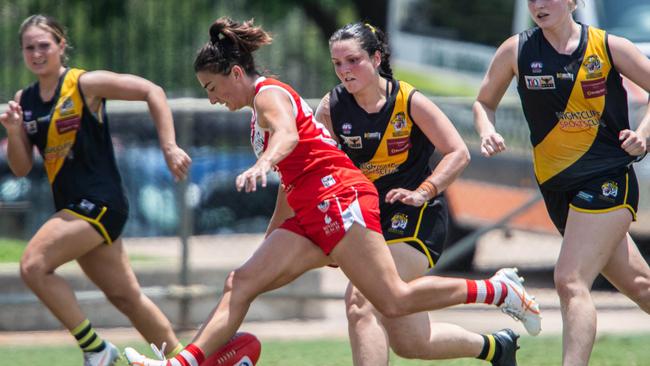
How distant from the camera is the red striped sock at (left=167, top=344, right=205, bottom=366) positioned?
5.52 meters

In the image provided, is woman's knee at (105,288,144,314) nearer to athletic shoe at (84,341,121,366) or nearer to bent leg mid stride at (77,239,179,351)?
bent leg mid stride at (77,239,179,351)

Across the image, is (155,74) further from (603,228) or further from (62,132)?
(603,228)

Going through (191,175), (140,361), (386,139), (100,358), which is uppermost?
(386,139)

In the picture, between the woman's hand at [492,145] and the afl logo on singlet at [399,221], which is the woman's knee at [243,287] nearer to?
the afl logo on singlet at [399,221]

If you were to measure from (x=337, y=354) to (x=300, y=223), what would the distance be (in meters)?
2.45

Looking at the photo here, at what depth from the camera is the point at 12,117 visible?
6.95 m

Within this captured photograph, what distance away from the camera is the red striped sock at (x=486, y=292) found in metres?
5.88

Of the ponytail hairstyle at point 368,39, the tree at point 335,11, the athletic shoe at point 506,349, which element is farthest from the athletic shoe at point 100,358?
the tree at point 335,11

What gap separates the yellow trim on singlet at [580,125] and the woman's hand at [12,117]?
9.18 feet

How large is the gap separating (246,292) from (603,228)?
5.35 feet

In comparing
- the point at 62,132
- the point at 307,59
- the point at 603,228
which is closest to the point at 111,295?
the point at 62,132

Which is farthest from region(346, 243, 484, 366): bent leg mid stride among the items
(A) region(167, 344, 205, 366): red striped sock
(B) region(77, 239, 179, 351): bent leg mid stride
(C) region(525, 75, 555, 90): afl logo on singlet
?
(B) region(77, 239, 179, 351): bent leg mid stride

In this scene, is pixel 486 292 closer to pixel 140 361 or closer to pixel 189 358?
pixel 189 358

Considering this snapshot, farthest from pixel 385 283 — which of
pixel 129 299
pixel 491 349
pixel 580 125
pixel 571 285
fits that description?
pixel 129 299
